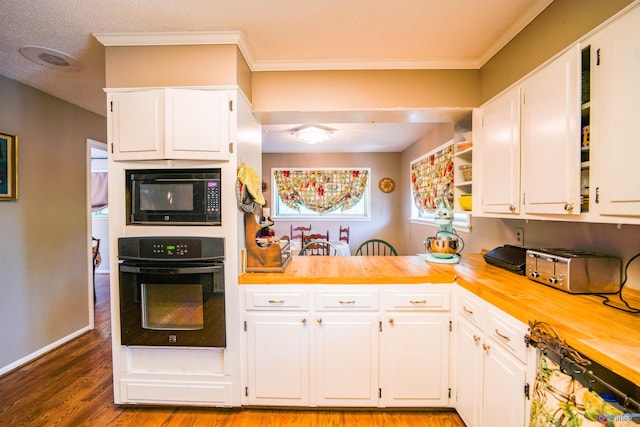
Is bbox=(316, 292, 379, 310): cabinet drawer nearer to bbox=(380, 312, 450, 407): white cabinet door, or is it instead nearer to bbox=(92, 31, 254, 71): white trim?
bbox=(380, 312, 450, 407): white cabinet door

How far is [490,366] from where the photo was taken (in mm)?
1354

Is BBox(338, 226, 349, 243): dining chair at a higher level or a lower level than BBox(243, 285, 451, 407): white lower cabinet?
higher

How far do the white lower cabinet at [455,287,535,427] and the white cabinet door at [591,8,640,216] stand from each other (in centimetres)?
61

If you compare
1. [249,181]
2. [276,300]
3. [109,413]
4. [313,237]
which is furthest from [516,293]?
[313,237]

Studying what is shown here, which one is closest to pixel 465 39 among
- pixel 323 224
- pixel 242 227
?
pixel 242 227

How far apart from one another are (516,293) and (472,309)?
0.25m

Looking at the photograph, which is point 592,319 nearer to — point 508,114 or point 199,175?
point 508,114

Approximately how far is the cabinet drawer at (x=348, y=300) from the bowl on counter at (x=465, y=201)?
106 cm

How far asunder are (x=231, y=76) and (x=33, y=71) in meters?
1.76

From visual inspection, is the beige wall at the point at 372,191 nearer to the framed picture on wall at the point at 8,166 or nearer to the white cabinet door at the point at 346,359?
the framed picture on wall at the point at 8,166

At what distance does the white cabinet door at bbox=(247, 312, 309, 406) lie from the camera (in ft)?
5.58

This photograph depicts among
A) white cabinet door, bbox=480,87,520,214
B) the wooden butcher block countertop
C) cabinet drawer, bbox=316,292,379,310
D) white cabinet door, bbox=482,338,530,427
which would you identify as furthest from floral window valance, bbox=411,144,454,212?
white cabinet door, bbox=482,338,530,427

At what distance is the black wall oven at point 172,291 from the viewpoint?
1664 mm

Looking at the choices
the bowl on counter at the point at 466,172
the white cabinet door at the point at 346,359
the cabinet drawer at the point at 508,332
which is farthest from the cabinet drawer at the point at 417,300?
the bowl on counter at the point at 466,172
